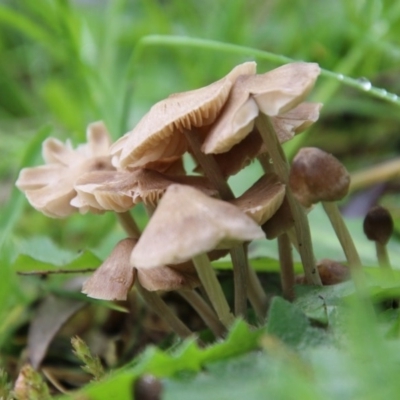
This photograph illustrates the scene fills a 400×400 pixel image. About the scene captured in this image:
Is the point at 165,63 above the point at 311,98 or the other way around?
above

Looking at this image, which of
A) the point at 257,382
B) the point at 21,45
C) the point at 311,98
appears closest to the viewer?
the point at 257,382

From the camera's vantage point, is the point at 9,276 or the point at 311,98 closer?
the point at 9,276

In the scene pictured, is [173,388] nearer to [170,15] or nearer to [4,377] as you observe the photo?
[4,377]

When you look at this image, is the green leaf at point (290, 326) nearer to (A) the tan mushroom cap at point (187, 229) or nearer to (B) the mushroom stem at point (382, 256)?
(A) the tan mushroom cap at point (187, 229)

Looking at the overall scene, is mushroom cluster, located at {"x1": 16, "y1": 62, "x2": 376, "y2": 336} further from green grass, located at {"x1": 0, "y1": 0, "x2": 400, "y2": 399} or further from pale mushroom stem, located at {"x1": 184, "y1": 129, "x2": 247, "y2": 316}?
green grass, located at {"x1": 0, "y1": 0, "x2": 400, "y2": 399}

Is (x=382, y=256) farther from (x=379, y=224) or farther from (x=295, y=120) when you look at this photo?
(x=295, y=120)

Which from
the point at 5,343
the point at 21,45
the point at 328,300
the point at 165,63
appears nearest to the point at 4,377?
the point at 5,343

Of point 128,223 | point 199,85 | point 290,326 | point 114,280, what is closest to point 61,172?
point 128,223

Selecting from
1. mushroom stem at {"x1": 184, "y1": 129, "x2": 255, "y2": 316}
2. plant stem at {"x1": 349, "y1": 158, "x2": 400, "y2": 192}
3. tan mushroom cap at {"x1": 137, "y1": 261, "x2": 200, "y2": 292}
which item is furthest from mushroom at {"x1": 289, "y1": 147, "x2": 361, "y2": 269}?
plant stem at {"x1": 349, "y1": 158, "x2": 400, "y2": 192}
